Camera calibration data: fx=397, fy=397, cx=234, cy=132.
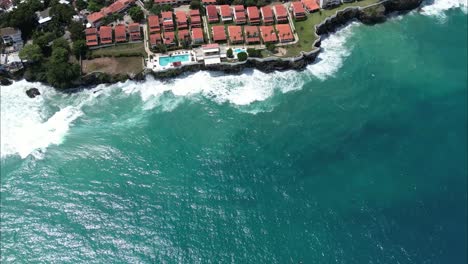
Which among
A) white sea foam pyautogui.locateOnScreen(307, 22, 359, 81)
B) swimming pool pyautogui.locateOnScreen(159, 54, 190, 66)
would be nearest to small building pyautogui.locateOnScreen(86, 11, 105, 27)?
swimming pool pyautogui.locateOnScreen(159, 54, 190, 66)

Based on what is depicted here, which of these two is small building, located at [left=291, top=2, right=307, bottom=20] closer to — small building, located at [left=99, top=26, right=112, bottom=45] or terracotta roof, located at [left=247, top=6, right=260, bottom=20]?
terracotta roof, located at [left=247, top=6, right=260, bottom=20]

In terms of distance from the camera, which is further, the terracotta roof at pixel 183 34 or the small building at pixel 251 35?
the terracotta roof at pixel 183 34

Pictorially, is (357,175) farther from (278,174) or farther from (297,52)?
(297,52)

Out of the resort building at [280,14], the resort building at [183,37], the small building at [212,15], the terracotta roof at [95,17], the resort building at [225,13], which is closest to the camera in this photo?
the resort building at [183,37]

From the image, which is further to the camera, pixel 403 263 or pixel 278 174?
pixel 278 174

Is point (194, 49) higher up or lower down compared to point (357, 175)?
higher up

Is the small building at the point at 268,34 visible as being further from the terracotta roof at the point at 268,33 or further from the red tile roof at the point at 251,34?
Answer: the red tile roof at the point at 251,34

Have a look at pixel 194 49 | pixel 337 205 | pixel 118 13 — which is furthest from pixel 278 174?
pixel 118 13

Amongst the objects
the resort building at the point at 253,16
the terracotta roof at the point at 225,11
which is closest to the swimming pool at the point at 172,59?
the terracotta roof at the point at 225,11
